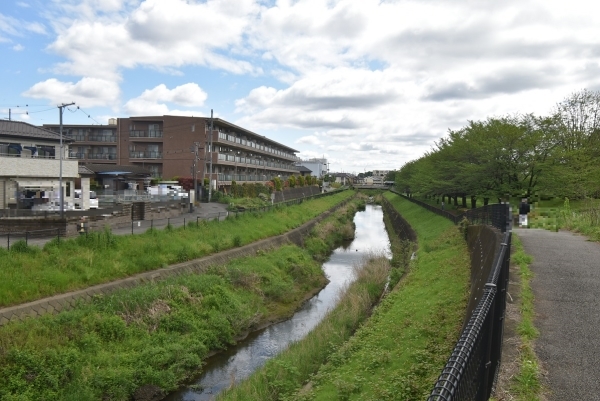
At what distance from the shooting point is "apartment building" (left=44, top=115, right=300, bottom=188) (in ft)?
174

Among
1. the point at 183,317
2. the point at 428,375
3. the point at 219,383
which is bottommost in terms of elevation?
the point at 219,383

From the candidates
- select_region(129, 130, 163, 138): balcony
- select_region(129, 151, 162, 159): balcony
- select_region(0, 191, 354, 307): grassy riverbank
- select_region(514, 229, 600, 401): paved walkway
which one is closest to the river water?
select_region(0, 191, 354, 307): grassy riverbank

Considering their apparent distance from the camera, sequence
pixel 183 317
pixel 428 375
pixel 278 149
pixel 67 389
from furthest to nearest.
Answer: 1. pixel 278 149
2. pixel 183 317
3. pixel 67 389
4. pixel 428 375

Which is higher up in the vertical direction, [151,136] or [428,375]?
[151,136]

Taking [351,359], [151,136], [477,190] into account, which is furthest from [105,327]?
[151,136]

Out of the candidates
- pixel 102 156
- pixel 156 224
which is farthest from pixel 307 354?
pixel 102 156

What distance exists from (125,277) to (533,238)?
49.0 feet

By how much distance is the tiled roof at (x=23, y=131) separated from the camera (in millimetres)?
Answer: 27131

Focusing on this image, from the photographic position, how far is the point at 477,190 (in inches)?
1332

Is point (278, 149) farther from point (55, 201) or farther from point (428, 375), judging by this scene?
point (428, 375)

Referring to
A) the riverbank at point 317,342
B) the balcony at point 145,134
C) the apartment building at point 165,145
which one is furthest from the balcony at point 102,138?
the riverbank at point 317,342

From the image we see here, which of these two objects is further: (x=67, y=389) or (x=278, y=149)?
(x=278, y=149)

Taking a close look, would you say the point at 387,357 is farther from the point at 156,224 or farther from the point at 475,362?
the point at 156,224

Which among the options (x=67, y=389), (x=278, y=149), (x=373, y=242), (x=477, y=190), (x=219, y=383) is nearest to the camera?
(x=67, y=389)
